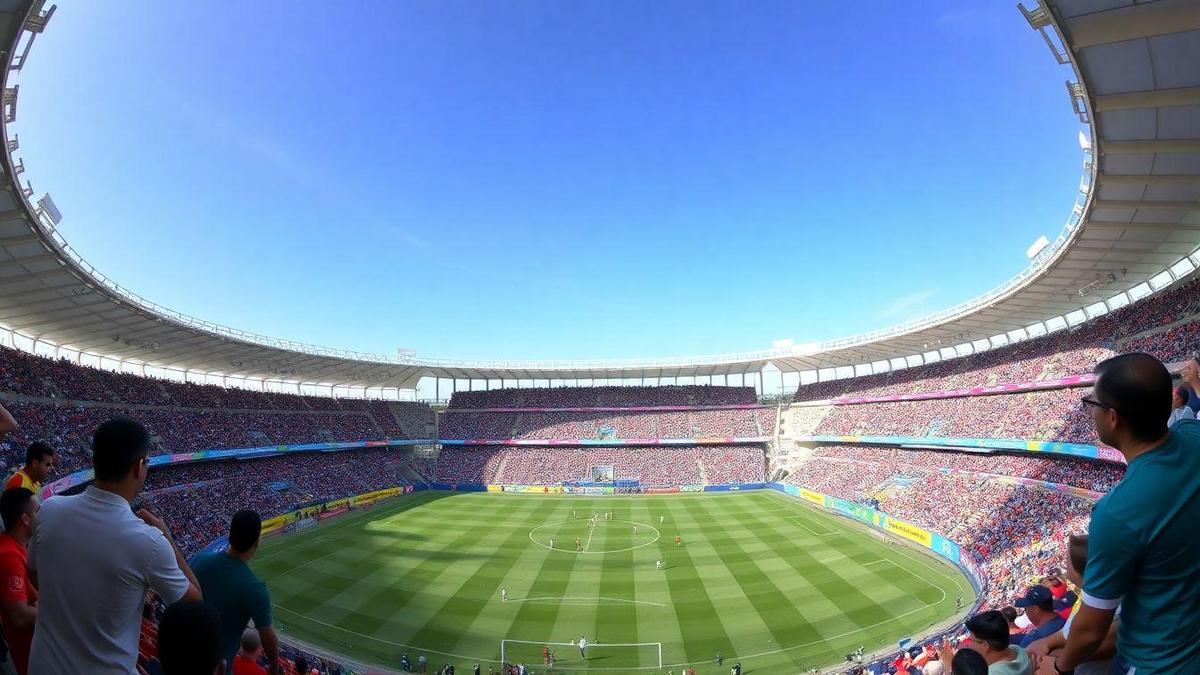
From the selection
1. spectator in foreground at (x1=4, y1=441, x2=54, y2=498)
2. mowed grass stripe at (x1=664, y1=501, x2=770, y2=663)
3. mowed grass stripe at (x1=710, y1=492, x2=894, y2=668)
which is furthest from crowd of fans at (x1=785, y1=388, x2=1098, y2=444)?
spectator in foreground at (x1=4, y1=441, x2=54, y2=498)

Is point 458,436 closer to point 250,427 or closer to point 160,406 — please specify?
point 250,427

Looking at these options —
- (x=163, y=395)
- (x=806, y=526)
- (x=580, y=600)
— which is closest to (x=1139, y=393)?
(x=580, y=600)

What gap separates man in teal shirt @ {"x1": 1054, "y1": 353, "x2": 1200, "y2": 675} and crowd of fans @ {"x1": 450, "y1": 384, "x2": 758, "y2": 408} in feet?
238

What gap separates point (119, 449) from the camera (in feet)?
10.2

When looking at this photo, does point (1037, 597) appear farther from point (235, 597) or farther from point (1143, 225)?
point (1143, 225)

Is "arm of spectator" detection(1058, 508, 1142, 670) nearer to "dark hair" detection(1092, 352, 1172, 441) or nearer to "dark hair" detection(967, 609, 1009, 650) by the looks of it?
"dark hair" detection(1092, 352, 1172, 441)

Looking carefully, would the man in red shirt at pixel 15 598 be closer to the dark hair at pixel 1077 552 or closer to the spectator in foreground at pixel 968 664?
the spectator in foreground at pixel 968 664

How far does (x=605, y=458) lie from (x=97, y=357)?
48739 mm

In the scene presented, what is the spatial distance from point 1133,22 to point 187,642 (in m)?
19.0

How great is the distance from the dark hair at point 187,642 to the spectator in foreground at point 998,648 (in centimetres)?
444

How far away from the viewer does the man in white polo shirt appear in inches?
109

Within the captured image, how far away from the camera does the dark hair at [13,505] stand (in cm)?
423

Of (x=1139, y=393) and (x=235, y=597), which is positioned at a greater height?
(x=1139, y=393)

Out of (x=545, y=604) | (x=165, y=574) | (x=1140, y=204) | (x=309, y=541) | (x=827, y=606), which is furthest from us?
(x=309, y=541)
